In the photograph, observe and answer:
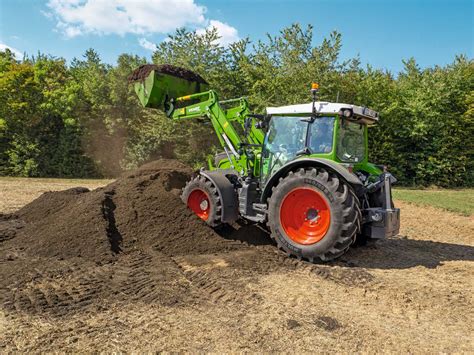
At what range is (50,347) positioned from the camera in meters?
3.27

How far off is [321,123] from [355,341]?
3493mm

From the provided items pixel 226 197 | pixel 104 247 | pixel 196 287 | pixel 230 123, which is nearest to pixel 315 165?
pixel 226 197

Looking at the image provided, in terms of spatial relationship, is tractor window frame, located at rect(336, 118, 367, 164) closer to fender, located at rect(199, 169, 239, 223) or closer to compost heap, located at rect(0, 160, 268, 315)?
fender, located at rect(199, 169, 239, 223)

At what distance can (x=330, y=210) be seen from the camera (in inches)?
219

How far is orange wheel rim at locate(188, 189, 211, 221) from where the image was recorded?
720cm

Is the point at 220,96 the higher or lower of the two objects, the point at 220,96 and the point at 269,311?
the higher

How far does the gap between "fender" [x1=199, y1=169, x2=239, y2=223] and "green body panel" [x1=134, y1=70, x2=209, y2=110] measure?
212 centimetres

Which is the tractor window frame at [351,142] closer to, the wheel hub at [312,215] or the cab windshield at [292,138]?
the cab windshield at [292,138]

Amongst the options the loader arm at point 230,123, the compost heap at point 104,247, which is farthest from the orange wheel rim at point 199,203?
the loader arm at point 230,123

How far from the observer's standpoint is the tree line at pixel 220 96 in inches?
802

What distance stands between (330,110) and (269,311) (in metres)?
3.29

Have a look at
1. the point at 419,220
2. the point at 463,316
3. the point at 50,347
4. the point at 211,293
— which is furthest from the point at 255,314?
the point at 419,220

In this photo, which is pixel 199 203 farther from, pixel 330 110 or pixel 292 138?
pixel 330 110

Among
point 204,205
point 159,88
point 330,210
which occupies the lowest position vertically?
point 204,205
